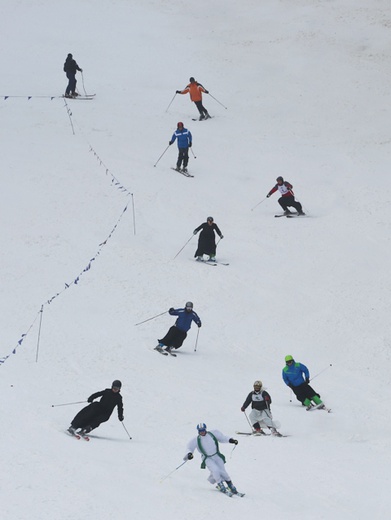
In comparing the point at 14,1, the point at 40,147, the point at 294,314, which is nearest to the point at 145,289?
the point at 294,314

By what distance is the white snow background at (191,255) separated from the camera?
41.7 feet

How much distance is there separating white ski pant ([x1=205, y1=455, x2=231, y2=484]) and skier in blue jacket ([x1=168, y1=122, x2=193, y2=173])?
14748mm

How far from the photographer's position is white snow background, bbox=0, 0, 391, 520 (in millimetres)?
12695

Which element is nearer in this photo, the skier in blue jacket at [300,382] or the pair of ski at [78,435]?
the pair of ski at [78,435]

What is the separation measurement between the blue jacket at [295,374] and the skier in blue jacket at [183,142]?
446 inches

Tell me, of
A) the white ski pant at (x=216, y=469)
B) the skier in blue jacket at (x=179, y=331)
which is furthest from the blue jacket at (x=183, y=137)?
the white ski pant at (x=216, y=469)

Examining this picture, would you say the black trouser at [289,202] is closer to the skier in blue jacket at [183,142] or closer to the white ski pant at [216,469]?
the skier in blue jacket at [183,142]

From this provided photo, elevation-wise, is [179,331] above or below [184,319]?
below

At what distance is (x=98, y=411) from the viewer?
1374 cm

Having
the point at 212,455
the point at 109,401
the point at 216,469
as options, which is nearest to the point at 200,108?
the point at 109,401

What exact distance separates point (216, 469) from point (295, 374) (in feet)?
13.4

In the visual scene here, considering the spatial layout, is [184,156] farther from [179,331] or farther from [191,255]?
[179,331]

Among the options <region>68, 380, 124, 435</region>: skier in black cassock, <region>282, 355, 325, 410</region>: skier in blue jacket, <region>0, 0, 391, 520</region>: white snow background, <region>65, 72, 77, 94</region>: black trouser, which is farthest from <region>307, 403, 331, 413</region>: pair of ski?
<region>65, 72, 77, 94</region>: black trouser

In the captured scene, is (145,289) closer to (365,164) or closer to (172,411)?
(172,411)
